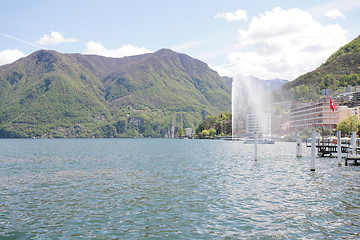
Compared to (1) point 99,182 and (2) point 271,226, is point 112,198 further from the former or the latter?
(2) point 271,226

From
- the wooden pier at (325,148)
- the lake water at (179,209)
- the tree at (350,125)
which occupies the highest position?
the tree at (350,125)

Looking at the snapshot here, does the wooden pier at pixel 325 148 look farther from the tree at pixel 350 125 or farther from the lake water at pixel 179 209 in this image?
the tree at pixel 350 125

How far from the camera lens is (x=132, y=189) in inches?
1121

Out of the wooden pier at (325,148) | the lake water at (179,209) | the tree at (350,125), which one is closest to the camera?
the lake water at (179,209)

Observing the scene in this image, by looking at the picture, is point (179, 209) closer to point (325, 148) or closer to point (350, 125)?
point (325, 148)

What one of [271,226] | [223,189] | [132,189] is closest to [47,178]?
[132,189]

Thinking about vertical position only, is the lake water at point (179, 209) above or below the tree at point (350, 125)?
below

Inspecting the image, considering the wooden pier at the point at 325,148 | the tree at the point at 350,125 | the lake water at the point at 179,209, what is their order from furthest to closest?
the tree at the point at 350,125
the wooden pier at the point at 325,148
the lake water at the point at 179,209

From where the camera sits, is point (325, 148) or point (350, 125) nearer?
point (325, 148)

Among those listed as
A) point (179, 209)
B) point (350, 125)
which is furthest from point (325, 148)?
point (350, 125)

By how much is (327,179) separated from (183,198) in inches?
767

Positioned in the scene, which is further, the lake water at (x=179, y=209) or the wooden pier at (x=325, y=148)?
the wooden pier at (x=325, y=148)

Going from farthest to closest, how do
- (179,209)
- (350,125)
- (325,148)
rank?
1. (350,125)
2. (325,148)
3. (179,209)

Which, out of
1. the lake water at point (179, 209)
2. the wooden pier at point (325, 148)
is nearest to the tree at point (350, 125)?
the wooden pier at point (325, 148)
